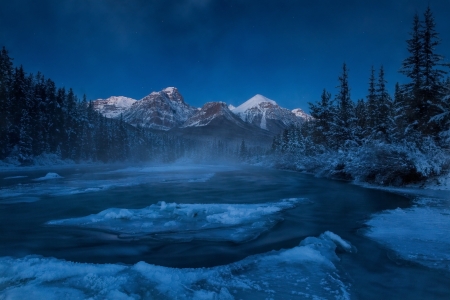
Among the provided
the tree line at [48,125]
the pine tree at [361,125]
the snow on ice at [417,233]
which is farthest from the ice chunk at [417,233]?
the tree line at [48,125]

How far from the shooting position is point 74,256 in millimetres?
5973

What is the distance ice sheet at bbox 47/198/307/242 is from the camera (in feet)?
24.9

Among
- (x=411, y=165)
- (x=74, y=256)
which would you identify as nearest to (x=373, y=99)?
(x=411, y=165)

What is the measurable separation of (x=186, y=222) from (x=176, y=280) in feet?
14.5

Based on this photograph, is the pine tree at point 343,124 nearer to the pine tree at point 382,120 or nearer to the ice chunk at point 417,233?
the pine tree at point 382,120

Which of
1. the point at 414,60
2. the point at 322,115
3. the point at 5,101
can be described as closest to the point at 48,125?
the point at 5,101

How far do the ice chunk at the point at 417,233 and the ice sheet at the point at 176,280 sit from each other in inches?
70.7

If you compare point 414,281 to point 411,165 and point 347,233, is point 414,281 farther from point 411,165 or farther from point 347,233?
point 411,165

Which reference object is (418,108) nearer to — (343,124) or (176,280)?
(343,124)

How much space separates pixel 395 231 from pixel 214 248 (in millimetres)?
4861

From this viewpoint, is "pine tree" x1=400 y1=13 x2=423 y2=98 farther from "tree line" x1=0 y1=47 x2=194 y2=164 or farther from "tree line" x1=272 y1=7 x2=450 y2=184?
"tree line" x1=0 y1=47 x2=194 y2=164

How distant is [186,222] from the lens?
893cm

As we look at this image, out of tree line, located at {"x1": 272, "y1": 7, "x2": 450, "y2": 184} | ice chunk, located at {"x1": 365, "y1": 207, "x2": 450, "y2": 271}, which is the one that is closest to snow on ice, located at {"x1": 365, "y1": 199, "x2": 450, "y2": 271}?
ice chunk, located at {"x1": 365, "y1": 207, "x2": 450, "y2": 271}

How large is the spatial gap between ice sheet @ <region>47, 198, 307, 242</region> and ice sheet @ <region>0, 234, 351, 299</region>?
213 cm
